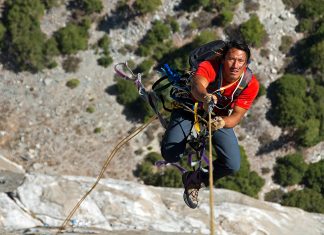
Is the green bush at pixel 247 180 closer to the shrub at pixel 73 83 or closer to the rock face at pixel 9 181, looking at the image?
the shrub at pixel 73 83

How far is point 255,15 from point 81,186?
15.3 metres

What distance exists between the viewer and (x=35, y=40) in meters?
28.3

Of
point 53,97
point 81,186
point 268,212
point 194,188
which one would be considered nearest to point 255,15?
point 53,97

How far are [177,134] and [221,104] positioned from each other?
91 cm

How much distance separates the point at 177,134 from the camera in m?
9.94

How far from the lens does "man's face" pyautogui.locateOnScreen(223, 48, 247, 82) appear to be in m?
8.83

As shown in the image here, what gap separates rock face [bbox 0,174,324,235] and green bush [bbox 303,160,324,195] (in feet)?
33.2

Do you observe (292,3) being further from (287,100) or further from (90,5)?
(90,5)

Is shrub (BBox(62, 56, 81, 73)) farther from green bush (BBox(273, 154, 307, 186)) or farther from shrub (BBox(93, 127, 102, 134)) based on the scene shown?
green bush (BBox(273, 154, 307, 186))

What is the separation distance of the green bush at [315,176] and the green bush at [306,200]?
409mm

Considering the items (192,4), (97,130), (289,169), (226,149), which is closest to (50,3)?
(97,130)

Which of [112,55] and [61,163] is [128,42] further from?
[61,163]

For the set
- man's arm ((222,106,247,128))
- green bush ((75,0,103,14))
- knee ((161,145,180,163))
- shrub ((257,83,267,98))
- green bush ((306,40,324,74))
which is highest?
green bush ((75,0,103,14))

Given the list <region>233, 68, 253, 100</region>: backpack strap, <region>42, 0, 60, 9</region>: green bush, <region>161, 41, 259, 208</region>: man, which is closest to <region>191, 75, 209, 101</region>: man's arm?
<region>161, 41, 259, 208</region>: man
